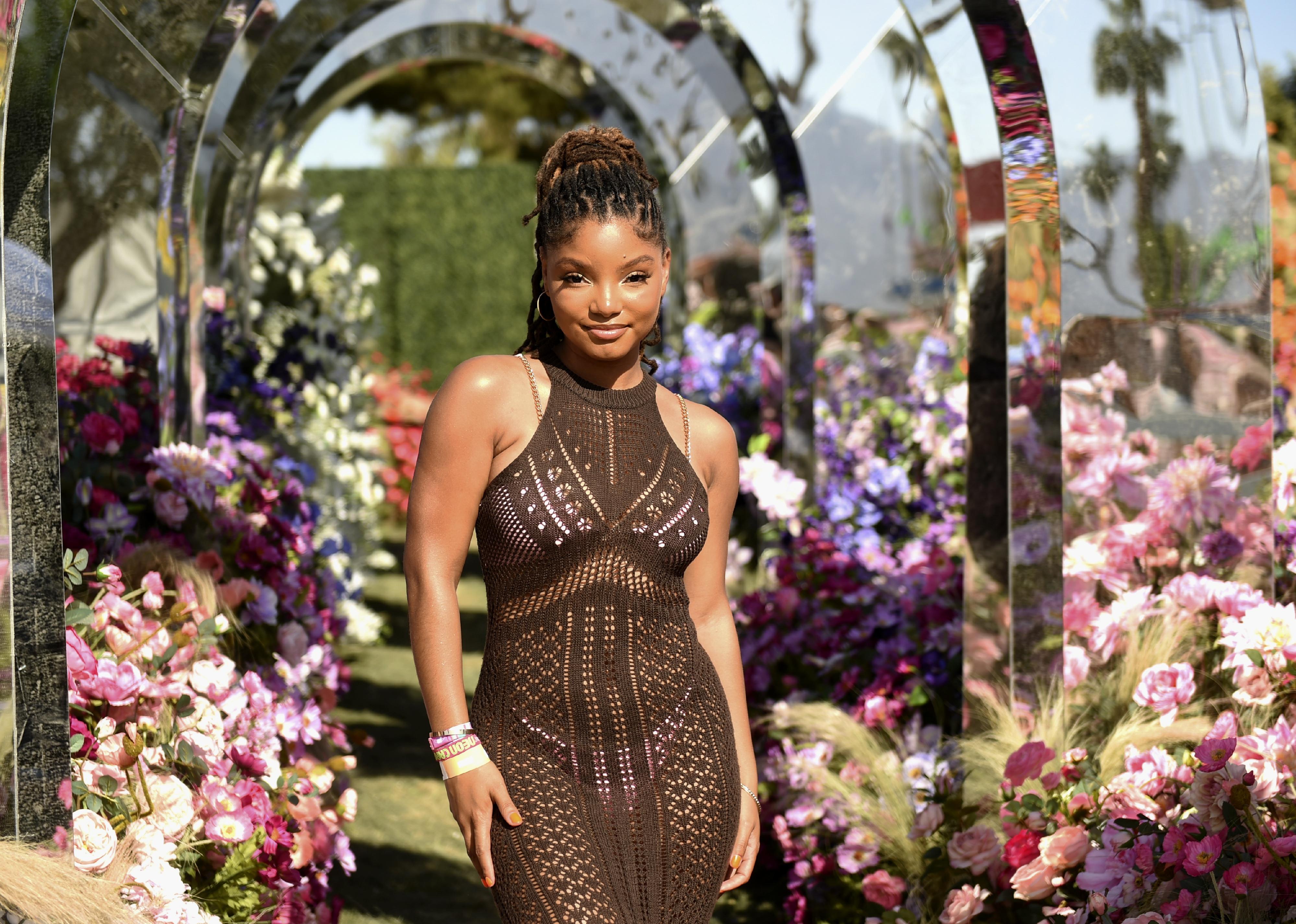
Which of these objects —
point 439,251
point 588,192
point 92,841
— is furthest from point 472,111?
point 588,192

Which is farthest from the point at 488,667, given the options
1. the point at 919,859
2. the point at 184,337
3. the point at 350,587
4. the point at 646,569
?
the point at 350,587

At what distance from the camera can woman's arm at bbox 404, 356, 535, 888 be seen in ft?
5.85

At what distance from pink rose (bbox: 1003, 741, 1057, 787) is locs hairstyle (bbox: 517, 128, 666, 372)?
1497 millimetres

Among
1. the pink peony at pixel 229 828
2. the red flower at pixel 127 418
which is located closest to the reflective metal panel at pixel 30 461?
the pink peony at pixel 229 828

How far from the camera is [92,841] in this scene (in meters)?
2.40

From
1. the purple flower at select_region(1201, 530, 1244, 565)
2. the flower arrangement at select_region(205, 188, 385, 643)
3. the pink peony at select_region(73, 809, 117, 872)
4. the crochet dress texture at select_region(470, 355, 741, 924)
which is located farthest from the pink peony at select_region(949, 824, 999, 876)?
the flower arrangement at select_region(205, 188, 385, 643)

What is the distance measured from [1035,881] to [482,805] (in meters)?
1.44

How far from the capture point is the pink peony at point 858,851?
3.36 meters

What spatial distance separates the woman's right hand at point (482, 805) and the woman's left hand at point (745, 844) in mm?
435

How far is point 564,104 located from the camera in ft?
55.4

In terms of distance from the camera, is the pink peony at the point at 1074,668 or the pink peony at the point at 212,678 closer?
the pink peony at the point at 212,678

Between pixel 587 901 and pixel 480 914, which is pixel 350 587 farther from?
pixel 587 901

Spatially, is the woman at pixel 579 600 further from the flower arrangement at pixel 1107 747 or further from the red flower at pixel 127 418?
the red flower at pixel 127 418

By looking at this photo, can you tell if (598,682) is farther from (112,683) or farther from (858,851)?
(858,851)
